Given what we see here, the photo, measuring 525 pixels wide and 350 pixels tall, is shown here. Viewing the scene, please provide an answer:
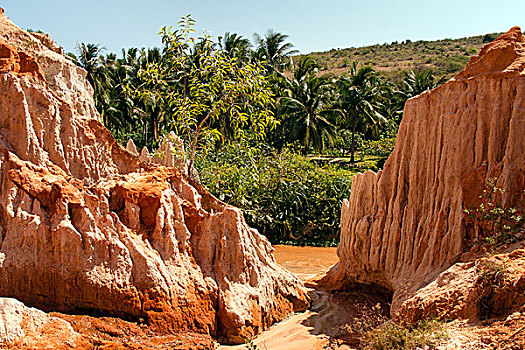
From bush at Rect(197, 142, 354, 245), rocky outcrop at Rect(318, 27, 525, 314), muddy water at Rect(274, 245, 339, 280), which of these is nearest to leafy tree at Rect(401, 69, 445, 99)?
bush at Rect(197, 142, 354, 245)

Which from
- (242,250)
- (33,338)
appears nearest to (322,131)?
(242,250)

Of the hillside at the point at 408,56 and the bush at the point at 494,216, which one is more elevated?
the hillside at the point at 408,56

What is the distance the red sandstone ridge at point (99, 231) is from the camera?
5348 mm

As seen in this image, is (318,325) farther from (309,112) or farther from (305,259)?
(309,112)

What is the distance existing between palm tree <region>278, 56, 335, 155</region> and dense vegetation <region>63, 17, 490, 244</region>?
7 centimetres

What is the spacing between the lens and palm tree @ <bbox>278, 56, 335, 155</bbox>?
30.5 meters

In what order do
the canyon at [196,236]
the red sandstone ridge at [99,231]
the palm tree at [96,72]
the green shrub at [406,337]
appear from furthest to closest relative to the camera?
1. the palm tree at [96,72]
2. the red sandstone ridge at [99,231]
3. the canyon at [196,236]
4. the green shrub at [406,337]

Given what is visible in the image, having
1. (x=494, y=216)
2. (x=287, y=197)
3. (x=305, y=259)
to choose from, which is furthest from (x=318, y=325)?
(x=287, y=197)

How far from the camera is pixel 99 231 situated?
565cm

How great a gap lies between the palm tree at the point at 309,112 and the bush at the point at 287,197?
12.4m

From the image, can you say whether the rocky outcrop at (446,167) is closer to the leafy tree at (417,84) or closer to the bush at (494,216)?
the bush at (494,216)

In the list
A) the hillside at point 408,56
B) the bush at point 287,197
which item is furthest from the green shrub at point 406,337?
the hillside at point 408,56

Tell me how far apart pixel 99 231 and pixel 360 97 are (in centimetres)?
2759

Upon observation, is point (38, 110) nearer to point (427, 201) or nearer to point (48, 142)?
point (48, 142)
